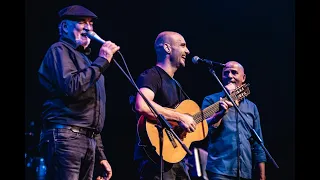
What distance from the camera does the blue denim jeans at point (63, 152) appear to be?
2.96 meters

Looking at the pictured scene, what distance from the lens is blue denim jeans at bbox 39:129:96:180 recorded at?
9.71ft

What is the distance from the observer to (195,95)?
589cm

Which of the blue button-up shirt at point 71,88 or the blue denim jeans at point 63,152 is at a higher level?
the blue button-up shirt at point 71,88

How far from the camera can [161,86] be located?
12.1 feet

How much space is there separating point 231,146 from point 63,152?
1915 mm

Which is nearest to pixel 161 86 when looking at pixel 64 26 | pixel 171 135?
pixel 171 135

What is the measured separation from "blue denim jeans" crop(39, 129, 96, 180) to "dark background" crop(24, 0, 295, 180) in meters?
2.15

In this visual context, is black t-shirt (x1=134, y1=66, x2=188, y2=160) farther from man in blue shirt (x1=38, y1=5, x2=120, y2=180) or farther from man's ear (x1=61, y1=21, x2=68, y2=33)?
man's ear (x1=61, y1=21, x2=68, y2=33)

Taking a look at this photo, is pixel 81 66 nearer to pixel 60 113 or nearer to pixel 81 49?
pixel 81 49

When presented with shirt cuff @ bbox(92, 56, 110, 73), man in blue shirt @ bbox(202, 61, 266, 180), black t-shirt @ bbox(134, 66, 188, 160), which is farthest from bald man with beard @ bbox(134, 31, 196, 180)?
man in blue shirt @ bbox(202, 61, 266, 180)

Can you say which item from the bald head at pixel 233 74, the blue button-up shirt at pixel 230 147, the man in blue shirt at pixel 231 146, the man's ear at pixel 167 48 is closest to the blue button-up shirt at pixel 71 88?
the man's ear at pixel 167 48

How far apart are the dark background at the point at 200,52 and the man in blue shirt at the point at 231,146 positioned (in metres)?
1.19

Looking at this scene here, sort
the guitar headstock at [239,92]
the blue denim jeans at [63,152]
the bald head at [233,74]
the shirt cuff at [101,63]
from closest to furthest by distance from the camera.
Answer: the blue denim jeans at [63,152], the shirt cuff at [101,63], the guitar headstock at [239,92], the bald head at [233,74]

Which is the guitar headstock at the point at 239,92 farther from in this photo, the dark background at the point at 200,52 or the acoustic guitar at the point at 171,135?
the dark background at the point at 200,52
